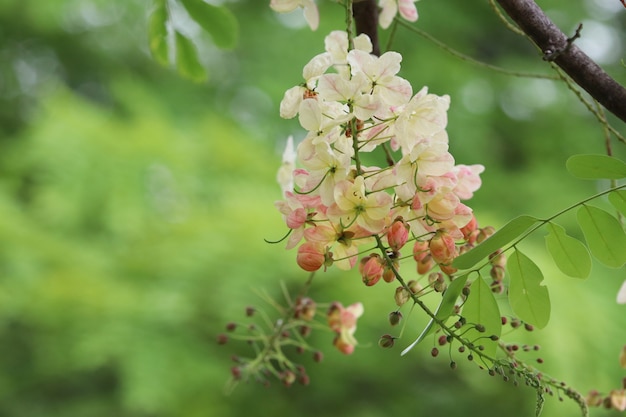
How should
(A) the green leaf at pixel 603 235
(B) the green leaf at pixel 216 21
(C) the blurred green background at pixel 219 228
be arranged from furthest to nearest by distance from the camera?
(C) the blurred green background at pixel 219 228
(B) the green leaf at pixel 216 21
(A) the green leaf at pixel 603 235

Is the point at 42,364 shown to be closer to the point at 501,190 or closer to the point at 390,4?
the point at 501,190

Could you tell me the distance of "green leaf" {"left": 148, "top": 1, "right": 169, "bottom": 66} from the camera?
2.61 ft

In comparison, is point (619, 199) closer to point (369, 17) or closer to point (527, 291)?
point (527, 291)

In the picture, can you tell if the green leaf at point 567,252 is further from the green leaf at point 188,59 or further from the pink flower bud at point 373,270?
the green leaf at point 188,59

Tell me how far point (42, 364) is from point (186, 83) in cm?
153

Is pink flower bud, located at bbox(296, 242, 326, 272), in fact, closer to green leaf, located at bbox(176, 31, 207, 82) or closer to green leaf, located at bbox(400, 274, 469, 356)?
green leaf, located at bbox(400, 274, 469, 356)

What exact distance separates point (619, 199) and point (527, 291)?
0.08 metres

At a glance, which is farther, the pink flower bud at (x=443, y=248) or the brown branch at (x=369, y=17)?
the brown branch at (x=369, y=17)

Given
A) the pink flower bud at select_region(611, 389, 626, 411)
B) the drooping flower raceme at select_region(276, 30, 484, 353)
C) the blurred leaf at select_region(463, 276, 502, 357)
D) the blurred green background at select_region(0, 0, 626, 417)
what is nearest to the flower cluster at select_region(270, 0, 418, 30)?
the drooping flower raceme at select_region(276, 30, 484, 353)

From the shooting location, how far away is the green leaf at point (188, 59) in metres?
0.81

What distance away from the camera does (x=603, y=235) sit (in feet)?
1.60

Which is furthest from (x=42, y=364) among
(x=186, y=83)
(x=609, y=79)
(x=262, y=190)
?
(x=609, y=79)

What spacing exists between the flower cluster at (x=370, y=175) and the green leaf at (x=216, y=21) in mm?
291

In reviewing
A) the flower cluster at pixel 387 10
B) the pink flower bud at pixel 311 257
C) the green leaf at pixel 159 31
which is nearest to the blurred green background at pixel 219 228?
the green leaf at pixel 159 31
